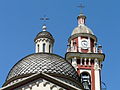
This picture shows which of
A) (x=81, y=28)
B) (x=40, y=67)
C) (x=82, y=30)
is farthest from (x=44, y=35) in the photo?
(x=81, y=28)

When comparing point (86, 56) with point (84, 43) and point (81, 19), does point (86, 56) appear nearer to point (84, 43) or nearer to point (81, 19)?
point (84, 43)

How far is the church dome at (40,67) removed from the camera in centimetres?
2789

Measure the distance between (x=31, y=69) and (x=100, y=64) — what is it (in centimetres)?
1540

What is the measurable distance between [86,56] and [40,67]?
14067 millimetres

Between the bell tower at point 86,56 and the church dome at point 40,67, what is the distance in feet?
34.5

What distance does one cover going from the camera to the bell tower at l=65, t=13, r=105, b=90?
40.6m

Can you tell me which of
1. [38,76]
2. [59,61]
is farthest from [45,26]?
[38,76]

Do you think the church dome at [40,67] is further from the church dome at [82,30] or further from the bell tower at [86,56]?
the church dome at [82,30]

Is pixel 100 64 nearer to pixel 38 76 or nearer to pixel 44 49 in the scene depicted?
pixel 44 49

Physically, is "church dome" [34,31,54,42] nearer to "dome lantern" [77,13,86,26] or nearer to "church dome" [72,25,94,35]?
"church dome" [72,25,94,35]

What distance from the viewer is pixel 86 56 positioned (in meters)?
41.3

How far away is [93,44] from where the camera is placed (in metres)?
43.2

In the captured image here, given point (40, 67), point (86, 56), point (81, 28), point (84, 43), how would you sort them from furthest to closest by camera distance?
point (81, 28)
point (84, 43)
point (86, 56)
point (40, 67)

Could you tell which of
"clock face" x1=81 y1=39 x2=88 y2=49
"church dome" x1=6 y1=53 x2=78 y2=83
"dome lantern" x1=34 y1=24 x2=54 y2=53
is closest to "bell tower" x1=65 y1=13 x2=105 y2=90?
"clock face" x1=81 y1=39 x2=88 y2=49
